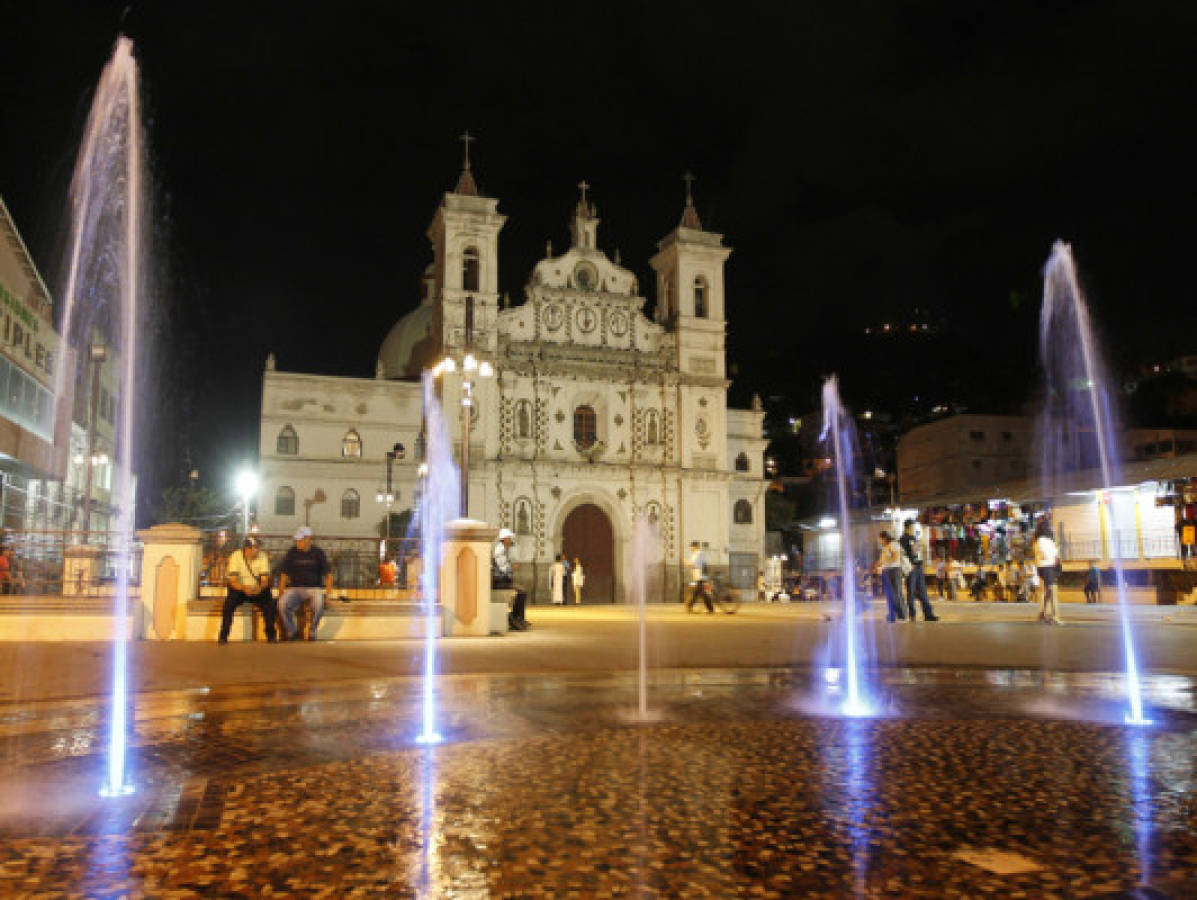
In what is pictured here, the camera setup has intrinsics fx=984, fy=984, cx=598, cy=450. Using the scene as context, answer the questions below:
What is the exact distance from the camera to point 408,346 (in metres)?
50.6

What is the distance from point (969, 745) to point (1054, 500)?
989 inches

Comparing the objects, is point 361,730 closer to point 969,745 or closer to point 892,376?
point 969,745

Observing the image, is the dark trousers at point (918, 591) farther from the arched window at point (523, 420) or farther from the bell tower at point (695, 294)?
the bell tower at point (695, 294)

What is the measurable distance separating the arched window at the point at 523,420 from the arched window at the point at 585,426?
2.17 m

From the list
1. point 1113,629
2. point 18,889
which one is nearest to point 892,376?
point 1113,629

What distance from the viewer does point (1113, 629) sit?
14977mm

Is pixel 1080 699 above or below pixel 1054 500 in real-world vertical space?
below

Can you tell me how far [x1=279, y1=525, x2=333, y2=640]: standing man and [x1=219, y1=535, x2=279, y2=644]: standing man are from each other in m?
0.20

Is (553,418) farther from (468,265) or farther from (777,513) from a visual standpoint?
(777,513)

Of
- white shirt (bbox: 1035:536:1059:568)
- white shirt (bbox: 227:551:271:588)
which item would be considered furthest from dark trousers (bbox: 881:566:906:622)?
white shirt (bbox: 227:551:271:588)

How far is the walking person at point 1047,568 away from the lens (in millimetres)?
15477

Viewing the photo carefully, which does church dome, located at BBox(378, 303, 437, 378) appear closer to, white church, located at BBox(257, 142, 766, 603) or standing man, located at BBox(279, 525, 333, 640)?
white church, located at BBox(257, 142, 766, 603)

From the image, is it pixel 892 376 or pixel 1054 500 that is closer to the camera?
pixel 1054 500

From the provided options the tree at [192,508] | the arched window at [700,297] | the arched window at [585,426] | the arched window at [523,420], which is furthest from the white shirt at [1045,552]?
the tree at [192,508]
